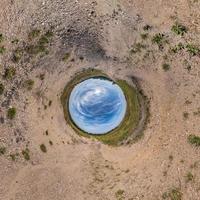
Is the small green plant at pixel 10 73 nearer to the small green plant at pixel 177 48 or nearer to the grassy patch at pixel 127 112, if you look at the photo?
the grassy patch at pixel 127 112

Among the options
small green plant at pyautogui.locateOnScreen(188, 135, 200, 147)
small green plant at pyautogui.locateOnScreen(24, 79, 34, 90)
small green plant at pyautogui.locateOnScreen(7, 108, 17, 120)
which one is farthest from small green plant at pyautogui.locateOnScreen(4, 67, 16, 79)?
small green plant at pyautogui.locateOnScreen(188, 135, 200, 147)

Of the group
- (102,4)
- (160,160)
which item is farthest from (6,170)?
(102,4)

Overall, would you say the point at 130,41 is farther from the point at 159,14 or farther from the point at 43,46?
the point at 43,46

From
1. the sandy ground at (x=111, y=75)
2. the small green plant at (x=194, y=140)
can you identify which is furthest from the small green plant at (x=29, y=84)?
the small green plant at (x=194, y=140)

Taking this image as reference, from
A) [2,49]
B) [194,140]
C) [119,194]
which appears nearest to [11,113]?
[2,49]

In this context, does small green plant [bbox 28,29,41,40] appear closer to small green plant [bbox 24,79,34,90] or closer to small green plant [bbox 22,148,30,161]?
small green plant [bbox 24,79,34,90]

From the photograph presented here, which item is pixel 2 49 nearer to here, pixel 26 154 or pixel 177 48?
pixel 26 154
